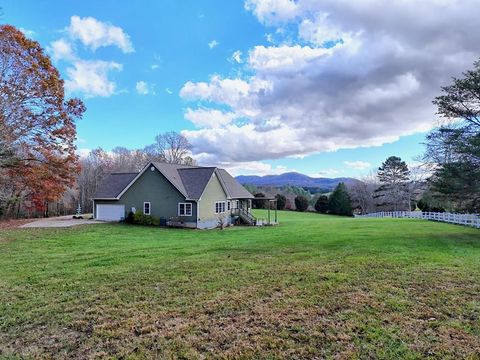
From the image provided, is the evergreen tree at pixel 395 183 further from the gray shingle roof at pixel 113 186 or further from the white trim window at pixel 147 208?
the gray shingle roof at pixel 113 186

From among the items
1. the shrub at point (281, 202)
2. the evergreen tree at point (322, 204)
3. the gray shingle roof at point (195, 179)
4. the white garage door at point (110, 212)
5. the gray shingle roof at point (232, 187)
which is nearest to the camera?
the gray shingle roof at point (195, 179)

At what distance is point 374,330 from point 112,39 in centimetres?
1840

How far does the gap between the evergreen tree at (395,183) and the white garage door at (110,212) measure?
162 ft

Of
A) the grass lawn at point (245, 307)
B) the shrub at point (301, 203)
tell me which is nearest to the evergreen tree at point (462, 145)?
the grass lawn at point (245, 307)

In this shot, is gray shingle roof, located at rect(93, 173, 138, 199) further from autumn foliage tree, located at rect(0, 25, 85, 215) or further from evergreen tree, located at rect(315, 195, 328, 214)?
evergreen tree, located at rect(315, 195, 328, 214)

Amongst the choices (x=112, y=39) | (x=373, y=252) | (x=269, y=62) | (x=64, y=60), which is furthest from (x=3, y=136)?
(x=373, y=252)

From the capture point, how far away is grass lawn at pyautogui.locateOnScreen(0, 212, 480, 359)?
391 centimetres

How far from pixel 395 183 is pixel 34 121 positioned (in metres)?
58.1

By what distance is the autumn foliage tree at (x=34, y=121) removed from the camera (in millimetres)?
17578

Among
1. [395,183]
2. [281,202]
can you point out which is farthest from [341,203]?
[281,202]

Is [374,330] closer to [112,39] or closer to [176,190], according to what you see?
[112,39]

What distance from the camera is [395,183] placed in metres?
59.2

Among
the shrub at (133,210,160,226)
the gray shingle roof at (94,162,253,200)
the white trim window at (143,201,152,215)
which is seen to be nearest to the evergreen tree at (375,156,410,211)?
the gray shingle roof at (94,162,253,200)

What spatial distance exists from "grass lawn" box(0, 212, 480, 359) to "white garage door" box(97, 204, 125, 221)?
65.3 ft
